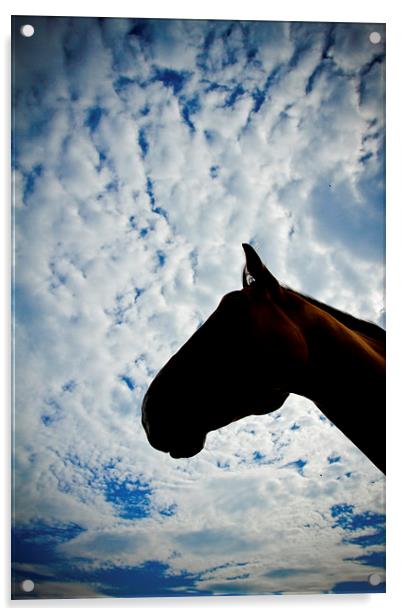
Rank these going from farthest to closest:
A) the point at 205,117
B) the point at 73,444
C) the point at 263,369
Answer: the point at 205,117 < the point at 73,444 < the point at 263,369

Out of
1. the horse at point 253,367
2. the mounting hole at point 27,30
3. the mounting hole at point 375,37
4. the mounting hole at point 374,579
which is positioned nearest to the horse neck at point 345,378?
the horse at point 253,367

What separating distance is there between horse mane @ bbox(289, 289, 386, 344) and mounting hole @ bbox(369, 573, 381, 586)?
28.9 inches

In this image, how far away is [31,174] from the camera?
1865mm

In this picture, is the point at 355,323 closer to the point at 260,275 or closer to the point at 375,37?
the point at 260,275

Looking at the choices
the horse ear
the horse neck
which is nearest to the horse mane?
the horse neck

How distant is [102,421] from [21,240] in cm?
63

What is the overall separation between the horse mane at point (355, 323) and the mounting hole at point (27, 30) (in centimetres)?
121

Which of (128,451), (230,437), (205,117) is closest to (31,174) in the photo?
(205,117)

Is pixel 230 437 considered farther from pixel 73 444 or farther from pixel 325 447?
pixel 73 444

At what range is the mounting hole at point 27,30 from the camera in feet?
6.18

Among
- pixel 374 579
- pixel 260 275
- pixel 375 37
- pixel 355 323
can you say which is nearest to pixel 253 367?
pixel 260 275

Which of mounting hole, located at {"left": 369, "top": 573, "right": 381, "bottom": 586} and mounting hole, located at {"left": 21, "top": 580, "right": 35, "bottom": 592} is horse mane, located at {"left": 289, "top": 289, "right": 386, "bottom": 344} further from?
mounting hole, located at {"left": 21, "top": 580, "right": 35, "bottom": 592}

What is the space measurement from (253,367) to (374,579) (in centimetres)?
82

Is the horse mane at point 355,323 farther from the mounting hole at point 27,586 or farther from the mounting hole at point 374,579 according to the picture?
the mounting hole at point 27,586
